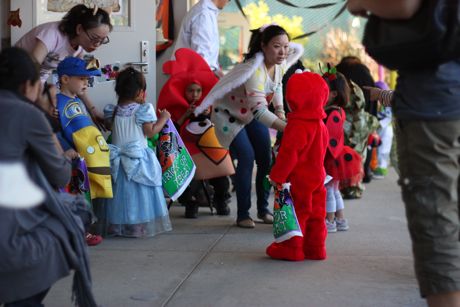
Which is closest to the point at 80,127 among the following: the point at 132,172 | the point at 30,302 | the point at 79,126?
the point at 79,126

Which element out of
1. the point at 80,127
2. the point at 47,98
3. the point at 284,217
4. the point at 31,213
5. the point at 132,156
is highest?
the point at 47,98

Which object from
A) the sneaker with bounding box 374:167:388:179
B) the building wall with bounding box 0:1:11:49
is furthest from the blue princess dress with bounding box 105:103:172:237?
the sneaker with bounding box 374:167:388:179

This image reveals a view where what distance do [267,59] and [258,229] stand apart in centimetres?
140

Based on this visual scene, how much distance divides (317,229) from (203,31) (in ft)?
8.97

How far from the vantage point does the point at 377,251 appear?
5680 mm

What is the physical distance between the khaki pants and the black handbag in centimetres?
24

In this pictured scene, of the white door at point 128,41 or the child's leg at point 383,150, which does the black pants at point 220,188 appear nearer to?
the white door at point 128,41

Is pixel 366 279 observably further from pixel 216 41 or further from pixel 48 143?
pixel 216 41

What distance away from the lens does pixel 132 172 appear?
5977mm

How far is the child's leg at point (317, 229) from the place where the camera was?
533 cm

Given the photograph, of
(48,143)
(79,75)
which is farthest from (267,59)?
(48,143)

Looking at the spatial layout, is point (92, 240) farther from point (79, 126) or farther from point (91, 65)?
point (91, 65)

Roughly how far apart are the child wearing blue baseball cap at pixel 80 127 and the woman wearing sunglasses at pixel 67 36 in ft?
0.79

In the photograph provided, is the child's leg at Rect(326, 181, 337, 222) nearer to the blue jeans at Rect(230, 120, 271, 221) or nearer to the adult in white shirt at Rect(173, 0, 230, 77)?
the blue jeans at Rect(230, 120, 271, 221)
